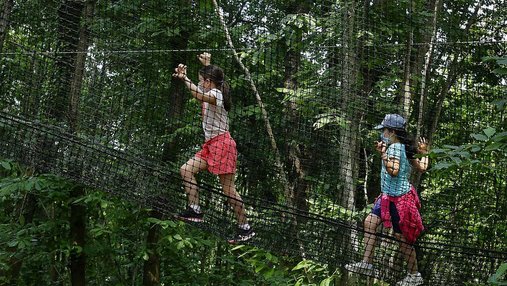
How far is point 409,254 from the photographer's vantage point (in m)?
2.85

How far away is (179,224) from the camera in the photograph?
4.55m

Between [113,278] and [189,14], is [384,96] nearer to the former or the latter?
[189,14]

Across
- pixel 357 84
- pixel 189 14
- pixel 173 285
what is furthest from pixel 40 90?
pixel 173 285

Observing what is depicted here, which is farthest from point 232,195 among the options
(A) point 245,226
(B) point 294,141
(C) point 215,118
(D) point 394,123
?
(D) point 394,123

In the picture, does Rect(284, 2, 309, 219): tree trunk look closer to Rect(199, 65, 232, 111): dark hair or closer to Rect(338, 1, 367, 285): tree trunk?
Rect(338, 1, 367, 285): tree trunk

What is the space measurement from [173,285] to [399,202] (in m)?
3.04

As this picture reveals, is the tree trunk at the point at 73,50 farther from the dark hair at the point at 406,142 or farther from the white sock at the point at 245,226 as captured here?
the dark hair at the point at 406,142

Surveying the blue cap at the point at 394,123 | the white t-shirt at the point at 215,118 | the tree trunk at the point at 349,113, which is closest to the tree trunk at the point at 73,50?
the white t-shirt at the point at 215,118

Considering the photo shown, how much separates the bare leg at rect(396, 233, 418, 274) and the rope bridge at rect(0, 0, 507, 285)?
0.21 feet

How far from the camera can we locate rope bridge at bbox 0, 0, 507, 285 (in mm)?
2949

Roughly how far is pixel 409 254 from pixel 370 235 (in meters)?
0.18

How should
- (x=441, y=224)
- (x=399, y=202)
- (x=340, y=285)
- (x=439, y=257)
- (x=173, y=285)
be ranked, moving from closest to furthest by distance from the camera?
(x=399, y=202) → (x=439, y=257) → (x=441, y=224) → (x=340, y=285) → (x=173, y=285)

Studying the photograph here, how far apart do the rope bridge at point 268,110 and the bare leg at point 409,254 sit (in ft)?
0.21

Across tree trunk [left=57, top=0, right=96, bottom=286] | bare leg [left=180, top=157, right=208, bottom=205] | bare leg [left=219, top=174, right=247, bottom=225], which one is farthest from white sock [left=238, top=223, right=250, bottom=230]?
tree trunk [left=57, top=0, right=96, bottom=286]
